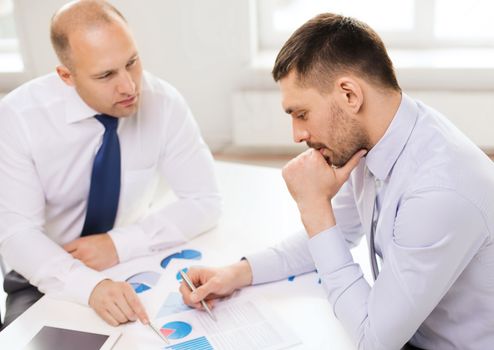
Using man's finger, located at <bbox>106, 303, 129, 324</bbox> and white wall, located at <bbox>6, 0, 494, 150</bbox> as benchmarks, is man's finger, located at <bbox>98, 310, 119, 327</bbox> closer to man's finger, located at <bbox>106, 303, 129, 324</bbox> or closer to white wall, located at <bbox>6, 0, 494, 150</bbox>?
man's finger, located at <bbox>106, 303, 129, 324</bbox>

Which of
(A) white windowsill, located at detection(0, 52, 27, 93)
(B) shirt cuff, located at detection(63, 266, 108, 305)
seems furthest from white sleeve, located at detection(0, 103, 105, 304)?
(A) white windowsill, located at detection(0, 52, 27, 93)

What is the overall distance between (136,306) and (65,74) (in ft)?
2.36

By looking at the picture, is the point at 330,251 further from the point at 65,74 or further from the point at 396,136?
the point at 65,74

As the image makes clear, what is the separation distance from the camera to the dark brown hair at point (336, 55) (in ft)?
3.70

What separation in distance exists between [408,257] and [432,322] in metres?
0.24

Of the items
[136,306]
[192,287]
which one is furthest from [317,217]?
[136,306]

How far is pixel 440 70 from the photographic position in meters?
2.78

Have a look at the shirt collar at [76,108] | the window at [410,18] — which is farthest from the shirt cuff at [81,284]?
the window at [410,18]

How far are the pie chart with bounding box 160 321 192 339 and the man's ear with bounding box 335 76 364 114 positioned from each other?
1.84 feet

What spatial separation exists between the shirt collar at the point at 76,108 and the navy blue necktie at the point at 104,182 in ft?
0.09

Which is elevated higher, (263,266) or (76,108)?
(76,108)

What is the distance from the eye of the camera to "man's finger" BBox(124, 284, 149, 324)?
1235 millimetres

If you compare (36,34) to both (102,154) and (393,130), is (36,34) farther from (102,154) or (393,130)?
(393,130)

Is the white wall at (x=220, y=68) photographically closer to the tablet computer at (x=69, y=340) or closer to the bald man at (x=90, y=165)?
the bald man at (x=90, y=165)
